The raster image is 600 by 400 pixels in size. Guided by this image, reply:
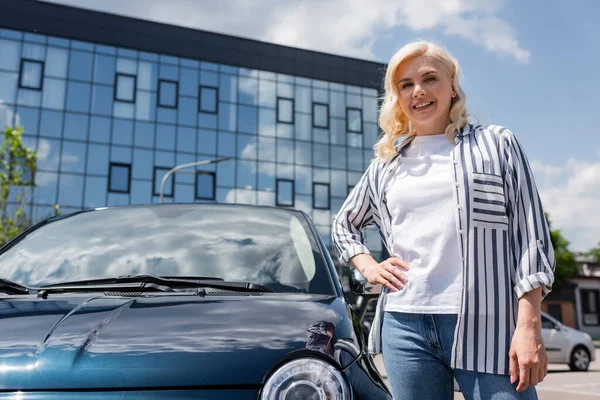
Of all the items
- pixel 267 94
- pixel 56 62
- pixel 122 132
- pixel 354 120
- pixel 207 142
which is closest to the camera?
pixel 56 62

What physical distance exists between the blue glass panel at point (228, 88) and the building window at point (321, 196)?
6.61 meters

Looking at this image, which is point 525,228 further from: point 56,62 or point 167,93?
point 167,93

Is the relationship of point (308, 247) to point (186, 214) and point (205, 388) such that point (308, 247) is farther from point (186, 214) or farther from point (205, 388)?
point (205, 388)

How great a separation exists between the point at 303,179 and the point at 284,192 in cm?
134

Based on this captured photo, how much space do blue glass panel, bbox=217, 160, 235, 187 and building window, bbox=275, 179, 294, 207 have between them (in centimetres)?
264

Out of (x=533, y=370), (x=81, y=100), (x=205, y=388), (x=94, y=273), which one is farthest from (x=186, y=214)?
(x=81, y=100)

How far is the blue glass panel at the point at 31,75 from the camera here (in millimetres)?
29281

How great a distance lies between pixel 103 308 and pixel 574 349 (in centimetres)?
1392

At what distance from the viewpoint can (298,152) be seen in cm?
3459

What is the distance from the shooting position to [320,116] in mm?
35594

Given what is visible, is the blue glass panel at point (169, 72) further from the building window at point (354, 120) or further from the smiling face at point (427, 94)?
the smiling face at point (427, 94)

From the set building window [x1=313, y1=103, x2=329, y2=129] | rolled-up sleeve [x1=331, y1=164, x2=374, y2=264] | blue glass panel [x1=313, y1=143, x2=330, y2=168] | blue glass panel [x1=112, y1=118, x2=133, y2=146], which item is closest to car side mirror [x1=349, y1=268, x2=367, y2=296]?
rolled-up sleeve [x1=331, y1=164, x2=374, y2=264]

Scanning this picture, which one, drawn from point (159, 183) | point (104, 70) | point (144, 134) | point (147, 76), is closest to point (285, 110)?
point (147, 76)

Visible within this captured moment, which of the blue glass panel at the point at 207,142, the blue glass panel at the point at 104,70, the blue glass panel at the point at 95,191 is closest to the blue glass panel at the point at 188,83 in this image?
the blue glass panel at the point at 207,142
